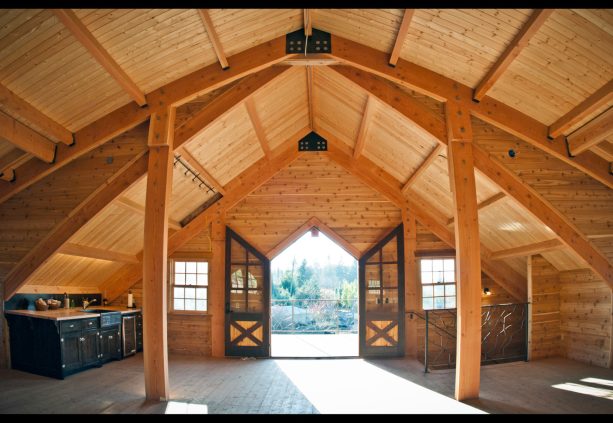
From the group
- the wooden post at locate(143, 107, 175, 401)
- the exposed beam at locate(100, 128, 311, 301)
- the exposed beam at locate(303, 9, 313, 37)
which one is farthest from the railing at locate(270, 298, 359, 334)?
the exposed beam at locate(303, 9, 313, 37)

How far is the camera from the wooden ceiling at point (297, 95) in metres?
5.12

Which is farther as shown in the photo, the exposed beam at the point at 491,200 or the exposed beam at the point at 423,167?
the exposed beam at the point at 423,167

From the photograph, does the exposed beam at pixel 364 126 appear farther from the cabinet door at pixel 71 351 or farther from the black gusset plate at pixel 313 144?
the cabinet door at pixel 71 351

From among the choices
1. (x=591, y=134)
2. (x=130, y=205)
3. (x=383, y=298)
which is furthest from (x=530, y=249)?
(x=130, y=205)

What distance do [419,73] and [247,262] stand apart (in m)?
5.62

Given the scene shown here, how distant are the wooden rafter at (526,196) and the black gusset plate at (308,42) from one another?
767mm

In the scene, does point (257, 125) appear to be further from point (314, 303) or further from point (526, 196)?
point (314, 303)

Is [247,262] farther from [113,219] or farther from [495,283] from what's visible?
[495,283]

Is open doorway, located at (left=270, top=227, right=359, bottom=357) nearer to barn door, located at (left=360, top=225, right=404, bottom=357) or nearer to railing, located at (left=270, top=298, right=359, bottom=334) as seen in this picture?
railing, located at (left=270, top=298, right=359, bottom=334)

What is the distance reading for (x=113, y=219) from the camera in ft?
28.1

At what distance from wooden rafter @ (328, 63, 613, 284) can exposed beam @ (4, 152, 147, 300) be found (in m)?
3.42

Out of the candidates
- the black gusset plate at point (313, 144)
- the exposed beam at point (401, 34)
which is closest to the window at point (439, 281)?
the black gusset plate at point (313, 144)

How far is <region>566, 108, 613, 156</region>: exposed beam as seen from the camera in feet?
18.5
